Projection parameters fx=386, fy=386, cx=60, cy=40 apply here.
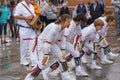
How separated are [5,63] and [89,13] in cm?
721

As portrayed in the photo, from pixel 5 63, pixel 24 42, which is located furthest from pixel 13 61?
pixel 24 42

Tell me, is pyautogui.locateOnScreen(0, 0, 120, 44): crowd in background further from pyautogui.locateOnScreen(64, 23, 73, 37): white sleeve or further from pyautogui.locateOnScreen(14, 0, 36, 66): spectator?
pyautogui.locateOnScreen(64, 23, 73, 37): white sleeve

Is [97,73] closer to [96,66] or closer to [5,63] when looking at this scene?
[96,66]

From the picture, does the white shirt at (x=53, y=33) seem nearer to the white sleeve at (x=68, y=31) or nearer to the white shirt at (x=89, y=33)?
the white sleeve at (x=68, y=31)

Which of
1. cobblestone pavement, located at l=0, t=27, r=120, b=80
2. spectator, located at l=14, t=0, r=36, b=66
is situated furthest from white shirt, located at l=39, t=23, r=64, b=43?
spectator, located at l=14, t=0, r=36, b=66

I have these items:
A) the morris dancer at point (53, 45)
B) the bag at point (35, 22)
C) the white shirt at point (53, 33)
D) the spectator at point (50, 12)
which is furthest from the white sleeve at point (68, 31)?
the spectator at point (50, 12)

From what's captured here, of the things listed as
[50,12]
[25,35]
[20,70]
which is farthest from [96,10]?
[20,70]

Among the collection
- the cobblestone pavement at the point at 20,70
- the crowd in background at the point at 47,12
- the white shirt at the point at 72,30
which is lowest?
the cobblestone pavement at the point at 20,70

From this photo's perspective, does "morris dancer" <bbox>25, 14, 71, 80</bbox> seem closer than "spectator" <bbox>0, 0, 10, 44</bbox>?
Yes

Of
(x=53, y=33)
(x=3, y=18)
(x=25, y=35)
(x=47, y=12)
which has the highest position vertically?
(x=53, y=33)

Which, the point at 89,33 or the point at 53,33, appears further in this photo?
the point at 89,33

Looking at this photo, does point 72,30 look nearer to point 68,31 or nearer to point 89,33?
point 68,31

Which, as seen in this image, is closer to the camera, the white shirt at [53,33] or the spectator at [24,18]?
the white shirt at [53,33]

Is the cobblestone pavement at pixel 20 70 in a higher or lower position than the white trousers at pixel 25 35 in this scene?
lower
